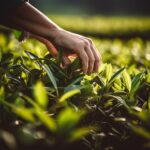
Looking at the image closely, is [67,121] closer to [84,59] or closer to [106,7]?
[84,59]

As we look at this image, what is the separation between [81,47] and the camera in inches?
73.0

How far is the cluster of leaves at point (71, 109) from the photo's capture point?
4.01 ft

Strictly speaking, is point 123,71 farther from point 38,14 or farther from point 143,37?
point 143,37

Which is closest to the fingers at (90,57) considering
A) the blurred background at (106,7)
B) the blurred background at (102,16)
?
the blurred background at (102,16)

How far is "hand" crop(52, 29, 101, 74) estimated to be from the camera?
6.10ft

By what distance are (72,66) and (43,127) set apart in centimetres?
62

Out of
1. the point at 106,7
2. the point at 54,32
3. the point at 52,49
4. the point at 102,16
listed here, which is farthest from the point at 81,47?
the point at 106,7

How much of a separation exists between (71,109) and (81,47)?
1.53 feet

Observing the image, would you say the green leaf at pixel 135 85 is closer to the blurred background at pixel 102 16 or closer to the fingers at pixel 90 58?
the fingers at pixel 90 58

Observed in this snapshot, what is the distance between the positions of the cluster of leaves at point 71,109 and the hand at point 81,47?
60 mm

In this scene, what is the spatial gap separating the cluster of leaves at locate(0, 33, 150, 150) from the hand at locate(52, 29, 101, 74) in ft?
0.20

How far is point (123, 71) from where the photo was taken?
6.37 ft

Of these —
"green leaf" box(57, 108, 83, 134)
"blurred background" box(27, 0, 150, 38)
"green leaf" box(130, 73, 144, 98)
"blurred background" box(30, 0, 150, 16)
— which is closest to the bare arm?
"green leaf" box(130, 73, 144, 98)

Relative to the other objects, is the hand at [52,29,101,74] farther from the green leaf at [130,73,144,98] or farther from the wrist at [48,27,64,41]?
the green leaf at [130,73,144,98]
